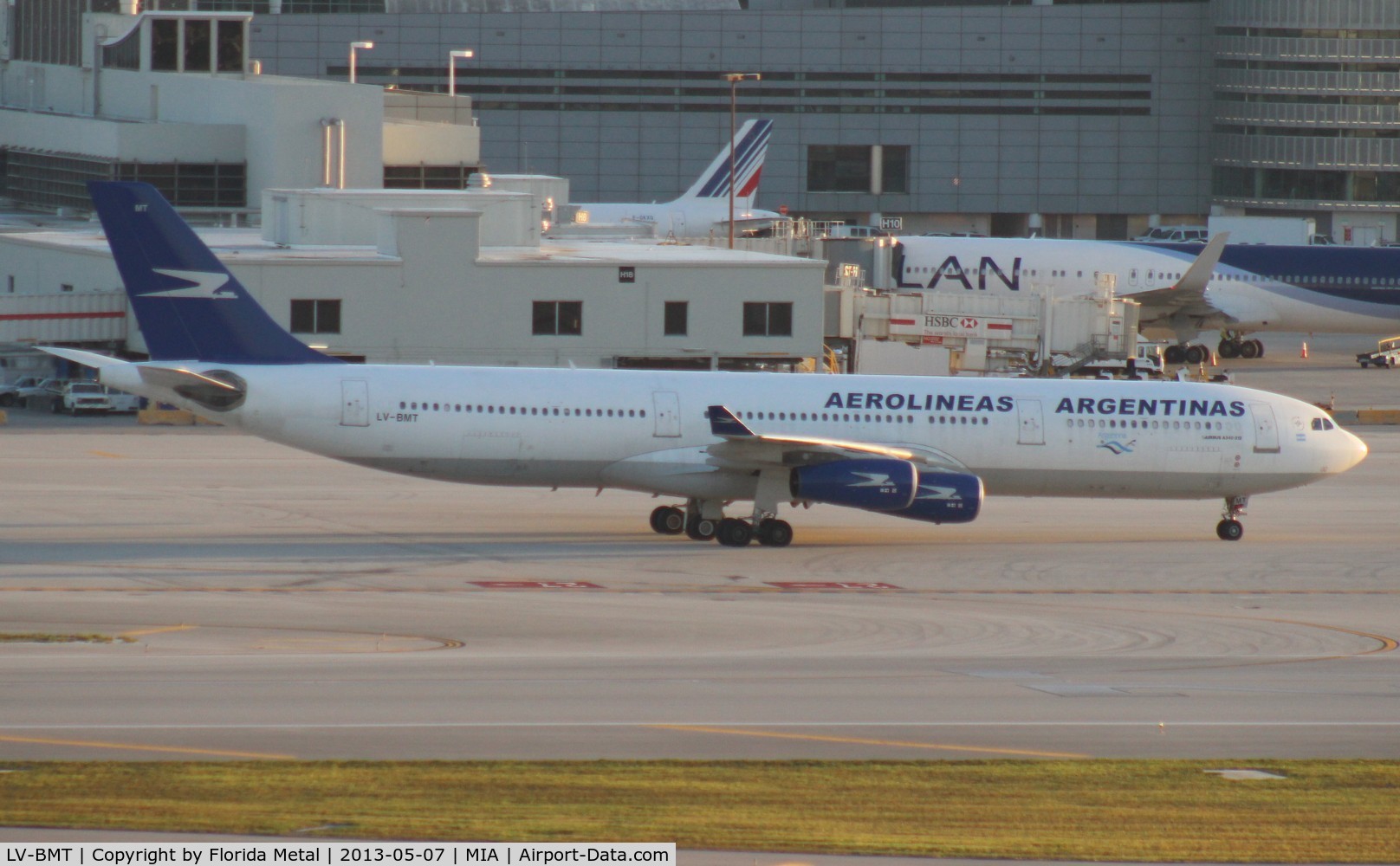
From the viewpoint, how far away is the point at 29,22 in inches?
3713

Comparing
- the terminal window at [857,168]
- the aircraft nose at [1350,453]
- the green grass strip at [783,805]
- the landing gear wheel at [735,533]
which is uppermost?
the terminal window at [857,168]

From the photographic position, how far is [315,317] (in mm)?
53938

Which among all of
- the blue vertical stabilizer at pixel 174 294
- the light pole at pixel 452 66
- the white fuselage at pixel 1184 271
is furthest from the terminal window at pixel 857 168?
the blue vertical stabilizer at pixel 174 294

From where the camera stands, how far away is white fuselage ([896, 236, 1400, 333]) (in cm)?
7119

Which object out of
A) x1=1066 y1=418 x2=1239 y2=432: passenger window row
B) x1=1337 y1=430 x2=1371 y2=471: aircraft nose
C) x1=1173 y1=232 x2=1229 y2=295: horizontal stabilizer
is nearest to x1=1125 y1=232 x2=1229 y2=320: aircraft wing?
x1=1173 y1=232 x2=1229 y2=295: horizontal stabilizer

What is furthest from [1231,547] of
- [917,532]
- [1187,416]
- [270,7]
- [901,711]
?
[270,7]

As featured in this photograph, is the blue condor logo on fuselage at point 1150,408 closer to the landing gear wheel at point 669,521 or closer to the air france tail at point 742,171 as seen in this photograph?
the landing gear wheel at point 669,521

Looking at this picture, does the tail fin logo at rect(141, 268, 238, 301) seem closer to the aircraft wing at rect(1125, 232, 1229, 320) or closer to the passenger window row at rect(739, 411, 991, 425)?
the passenger window row at rect(739, 411, 991, 425)

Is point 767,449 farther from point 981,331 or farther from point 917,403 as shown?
point 981,331

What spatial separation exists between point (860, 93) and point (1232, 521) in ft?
292

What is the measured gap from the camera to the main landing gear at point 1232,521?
37750 mm

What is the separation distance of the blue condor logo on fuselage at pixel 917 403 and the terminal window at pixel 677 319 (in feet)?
67.6

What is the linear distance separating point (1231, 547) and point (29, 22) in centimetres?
7746

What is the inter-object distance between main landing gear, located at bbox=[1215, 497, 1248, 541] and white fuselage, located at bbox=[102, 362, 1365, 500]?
0.34m
